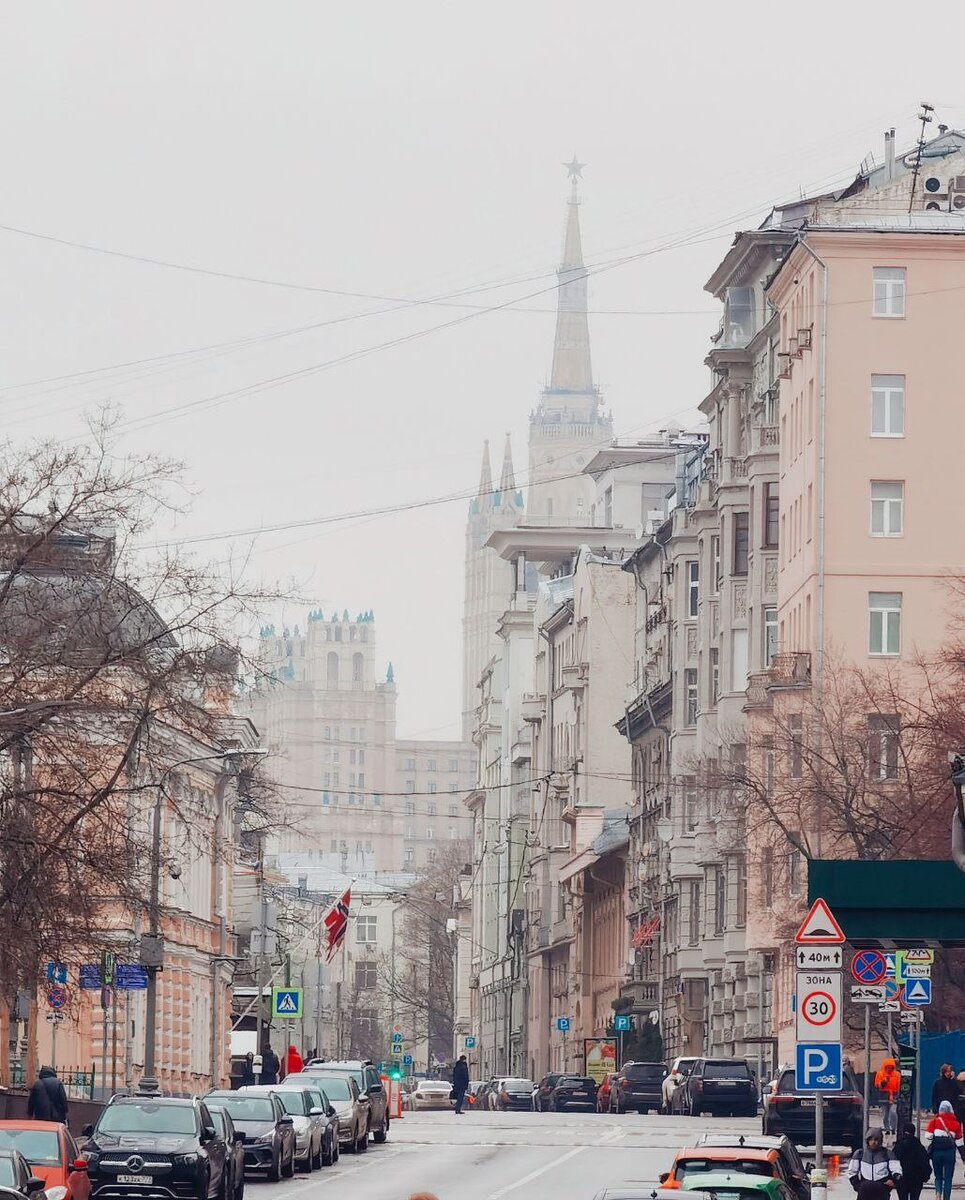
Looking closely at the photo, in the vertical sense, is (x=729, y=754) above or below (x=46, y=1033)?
above

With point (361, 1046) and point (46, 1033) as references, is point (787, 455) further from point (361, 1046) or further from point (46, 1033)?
point (361, 1046)

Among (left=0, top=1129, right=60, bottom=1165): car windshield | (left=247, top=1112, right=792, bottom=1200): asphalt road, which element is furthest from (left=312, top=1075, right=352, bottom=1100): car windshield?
(left=0, top=1129, right=60, bottom=1165): car windshield

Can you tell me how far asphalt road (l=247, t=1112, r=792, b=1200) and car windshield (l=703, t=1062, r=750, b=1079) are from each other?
998 millimetres

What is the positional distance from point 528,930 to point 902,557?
6233 cm

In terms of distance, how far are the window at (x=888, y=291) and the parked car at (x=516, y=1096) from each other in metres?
25.4

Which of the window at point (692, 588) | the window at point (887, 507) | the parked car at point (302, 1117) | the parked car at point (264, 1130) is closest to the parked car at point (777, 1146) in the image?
the parked car at point (264, 1130)

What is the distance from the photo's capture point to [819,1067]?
23141mm

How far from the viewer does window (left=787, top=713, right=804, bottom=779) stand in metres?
63.3

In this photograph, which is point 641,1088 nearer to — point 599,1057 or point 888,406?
point 888,406

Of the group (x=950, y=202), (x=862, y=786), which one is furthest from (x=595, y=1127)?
(x=950, y=202)

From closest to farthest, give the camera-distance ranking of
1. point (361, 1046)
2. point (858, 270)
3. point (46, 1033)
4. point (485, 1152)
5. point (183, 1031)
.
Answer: point (485, 1152) → point (46, 1033) → point (858, 270) → point (183, 1031) → point (361, 1046)

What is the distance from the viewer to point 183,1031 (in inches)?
3063

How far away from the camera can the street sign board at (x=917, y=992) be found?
3769 cm

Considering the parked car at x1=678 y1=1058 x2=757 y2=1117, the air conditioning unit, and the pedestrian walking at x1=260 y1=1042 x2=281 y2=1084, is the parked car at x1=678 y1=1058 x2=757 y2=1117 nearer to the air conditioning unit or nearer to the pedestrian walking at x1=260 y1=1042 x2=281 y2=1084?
the pedestrian walking at x1=260 y1=1042 x2=281 y2=1084
